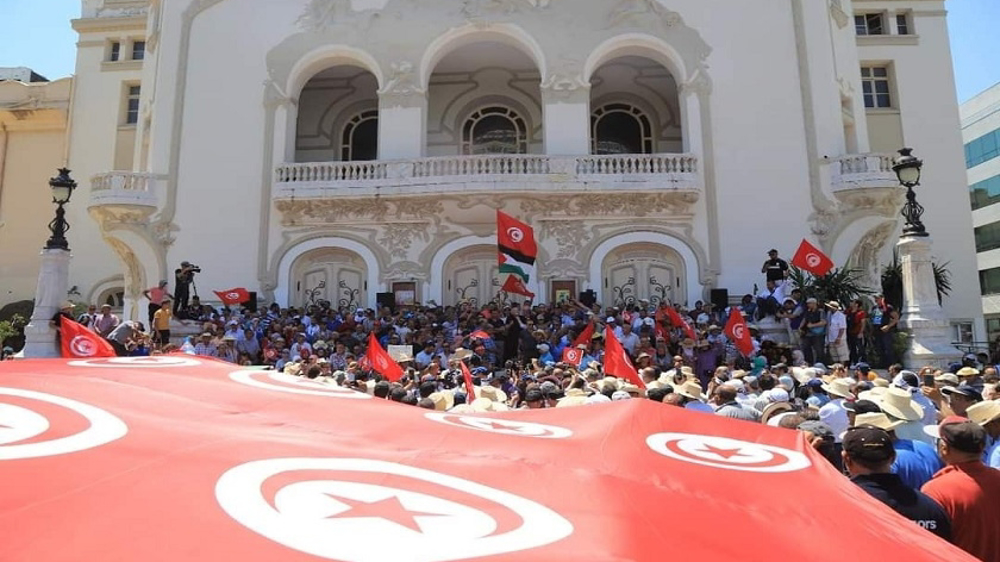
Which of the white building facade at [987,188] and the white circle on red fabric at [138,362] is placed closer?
the white circle on red fabric at [138,362]

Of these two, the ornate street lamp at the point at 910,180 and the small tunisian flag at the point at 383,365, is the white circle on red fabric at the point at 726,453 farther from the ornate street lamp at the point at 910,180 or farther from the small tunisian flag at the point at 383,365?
the ornate street lamp at the point at 910,180

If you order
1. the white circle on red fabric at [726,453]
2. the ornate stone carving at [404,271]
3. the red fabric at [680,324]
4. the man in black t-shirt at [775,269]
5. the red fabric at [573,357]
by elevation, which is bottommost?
the white circle on red fabric at [726,453]

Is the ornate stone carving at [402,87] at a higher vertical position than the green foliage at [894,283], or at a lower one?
higher

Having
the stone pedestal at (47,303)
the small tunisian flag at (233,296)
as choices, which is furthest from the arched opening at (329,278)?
the stone pedestal at (47,303)

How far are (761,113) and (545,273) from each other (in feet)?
27.7

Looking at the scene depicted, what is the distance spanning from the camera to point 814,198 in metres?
21.0

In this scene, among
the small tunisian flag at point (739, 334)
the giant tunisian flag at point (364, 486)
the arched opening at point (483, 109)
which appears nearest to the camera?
the giant tunisian flag at point (364, 486)

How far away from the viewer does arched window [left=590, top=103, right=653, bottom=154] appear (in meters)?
25.6

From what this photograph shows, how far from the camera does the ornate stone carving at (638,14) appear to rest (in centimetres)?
2220

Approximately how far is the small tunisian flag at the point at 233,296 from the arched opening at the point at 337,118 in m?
6.99

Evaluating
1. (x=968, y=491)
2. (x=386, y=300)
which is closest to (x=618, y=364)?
(x=968, y=491)

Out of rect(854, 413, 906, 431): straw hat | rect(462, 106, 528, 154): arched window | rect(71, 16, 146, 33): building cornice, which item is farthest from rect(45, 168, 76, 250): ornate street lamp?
rect(71, 16, 146, 33): building cornice

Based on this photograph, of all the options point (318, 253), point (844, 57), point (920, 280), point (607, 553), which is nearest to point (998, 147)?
point (844, 57)

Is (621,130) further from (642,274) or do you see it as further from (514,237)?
(514,237)
